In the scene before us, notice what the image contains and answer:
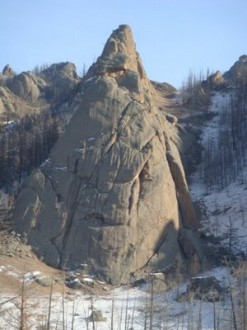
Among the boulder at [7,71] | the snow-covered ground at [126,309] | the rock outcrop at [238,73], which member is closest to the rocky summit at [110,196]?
the snow-covered ground at [126,309]

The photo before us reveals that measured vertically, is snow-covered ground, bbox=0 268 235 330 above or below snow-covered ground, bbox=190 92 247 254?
below

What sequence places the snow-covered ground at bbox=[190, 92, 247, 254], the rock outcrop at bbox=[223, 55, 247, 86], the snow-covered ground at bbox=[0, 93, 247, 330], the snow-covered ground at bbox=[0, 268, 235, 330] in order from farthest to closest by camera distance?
1. the rock outcrop at bbox=[223, 55, 247, 86]
2. the snow-covered ground at bbox=[190, 92, 247, 254]
3. the snow-covered ground at bbox=[0, 268, 235, 330]
4. the snow-covered ground at bbox=[0, 93, 247, 330]

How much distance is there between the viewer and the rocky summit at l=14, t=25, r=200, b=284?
46.6m

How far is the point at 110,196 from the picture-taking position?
1913 inches

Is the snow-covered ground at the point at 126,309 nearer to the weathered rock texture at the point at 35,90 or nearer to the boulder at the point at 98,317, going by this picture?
the boulder at the point at 98,317

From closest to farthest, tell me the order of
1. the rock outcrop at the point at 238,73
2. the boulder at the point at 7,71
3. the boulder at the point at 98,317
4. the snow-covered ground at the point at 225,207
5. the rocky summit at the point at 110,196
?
the boulder at the point at 98,317 < the rocky summit at the point at 110,196 < the snow-covered ground at the point at 225,207 < the rock outcrop at the point at 238,73 < the boulder at the point at 7,71

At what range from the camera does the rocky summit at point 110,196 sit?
4656 cm

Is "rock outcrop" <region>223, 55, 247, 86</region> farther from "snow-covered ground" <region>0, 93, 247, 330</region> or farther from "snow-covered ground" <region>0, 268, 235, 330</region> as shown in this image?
"snow-covered ground" <region>0, 268, 235, 330</region>

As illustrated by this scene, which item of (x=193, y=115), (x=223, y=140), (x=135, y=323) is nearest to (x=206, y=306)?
(x=135, y=323)

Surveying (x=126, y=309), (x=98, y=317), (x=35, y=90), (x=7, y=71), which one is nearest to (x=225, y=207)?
(x=98, y=317)

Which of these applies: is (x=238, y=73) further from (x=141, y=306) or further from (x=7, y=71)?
(x=141, y=306)

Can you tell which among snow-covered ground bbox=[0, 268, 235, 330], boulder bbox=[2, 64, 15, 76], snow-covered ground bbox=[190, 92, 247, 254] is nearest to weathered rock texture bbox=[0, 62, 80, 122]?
boulder bbox=[2, 64, 15, 76]

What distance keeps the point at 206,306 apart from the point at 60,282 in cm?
1093

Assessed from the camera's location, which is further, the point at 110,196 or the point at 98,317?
the point at 110,196
